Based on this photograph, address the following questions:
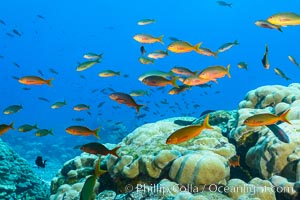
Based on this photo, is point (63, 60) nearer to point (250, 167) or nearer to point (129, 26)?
point (129, 26)

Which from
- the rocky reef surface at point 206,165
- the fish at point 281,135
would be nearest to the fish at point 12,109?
the rocky reef surface at point 206,165

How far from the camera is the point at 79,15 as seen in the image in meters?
126

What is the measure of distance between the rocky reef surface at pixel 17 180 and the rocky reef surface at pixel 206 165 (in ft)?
5.50

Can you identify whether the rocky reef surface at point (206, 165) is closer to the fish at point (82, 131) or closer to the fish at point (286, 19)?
the fish at point (82, 131)

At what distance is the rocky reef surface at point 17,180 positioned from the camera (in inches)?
310

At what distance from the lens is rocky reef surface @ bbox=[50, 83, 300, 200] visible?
4.36m

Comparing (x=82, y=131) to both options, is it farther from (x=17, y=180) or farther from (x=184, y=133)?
(x=17, y=180)

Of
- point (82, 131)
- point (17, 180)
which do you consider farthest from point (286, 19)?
point (17, 180)

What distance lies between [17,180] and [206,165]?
5934mm

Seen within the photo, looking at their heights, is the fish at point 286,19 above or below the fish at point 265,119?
above

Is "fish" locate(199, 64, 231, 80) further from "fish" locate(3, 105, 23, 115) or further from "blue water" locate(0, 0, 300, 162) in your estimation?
"blue water" locate(0, 0, 300, 162)

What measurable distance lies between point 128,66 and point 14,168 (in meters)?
149

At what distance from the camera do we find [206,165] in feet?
15.1

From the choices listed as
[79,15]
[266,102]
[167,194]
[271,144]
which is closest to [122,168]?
[167,194]
